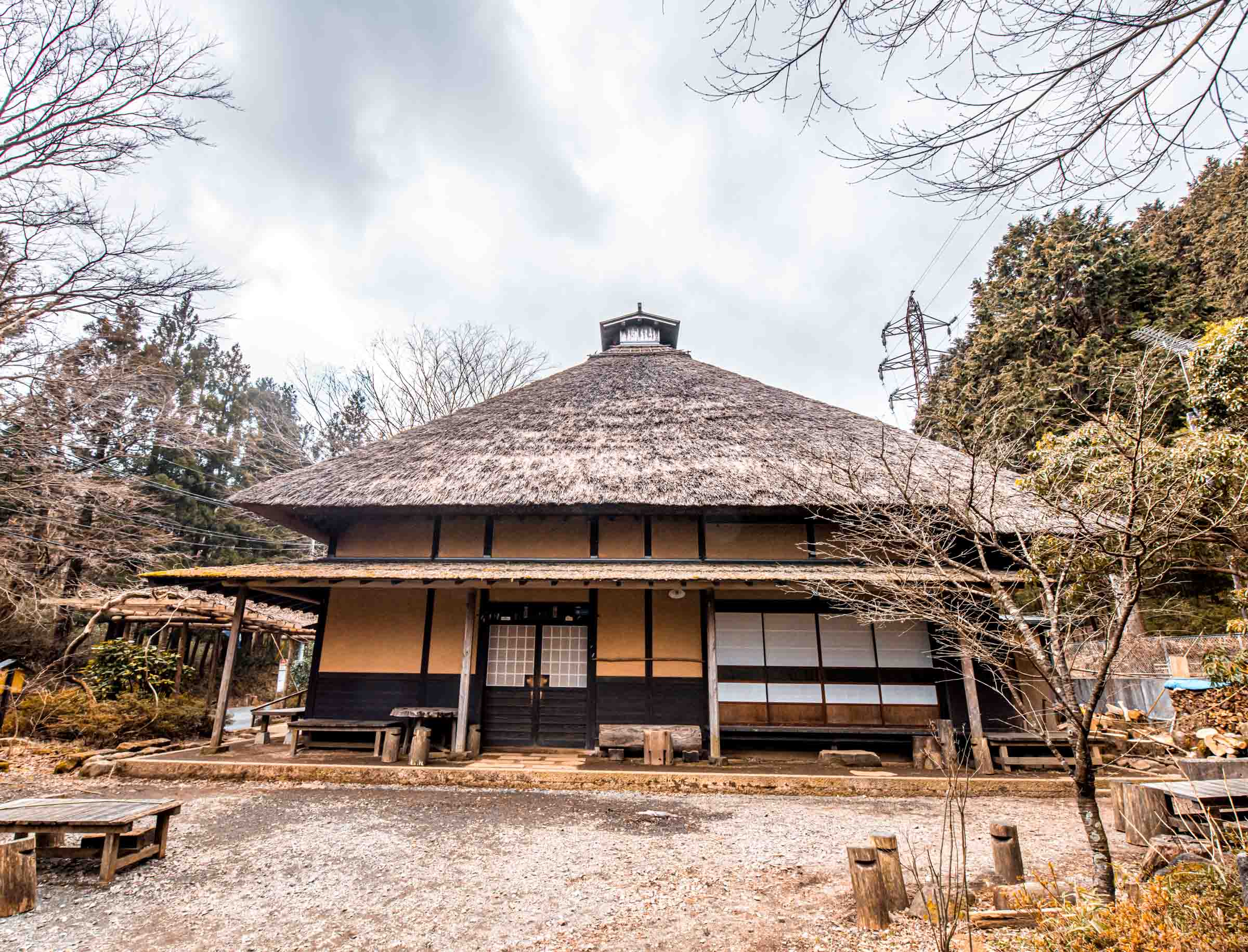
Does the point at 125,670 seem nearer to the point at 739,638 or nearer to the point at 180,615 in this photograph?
the point at 180,615

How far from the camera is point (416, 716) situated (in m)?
8.06

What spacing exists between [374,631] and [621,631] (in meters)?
3.96

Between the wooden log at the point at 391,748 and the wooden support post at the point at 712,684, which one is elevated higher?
the wooden support post at the point at 712,684

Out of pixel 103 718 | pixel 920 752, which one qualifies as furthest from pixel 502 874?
pixel 103 718

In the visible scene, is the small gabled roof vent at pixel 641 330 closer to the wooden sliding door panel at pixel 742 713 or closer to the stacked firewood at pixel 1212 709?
the wooden sliding door panel at pixel 742 713

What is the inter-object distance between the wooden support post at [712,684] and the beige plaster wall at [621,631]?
1.23m

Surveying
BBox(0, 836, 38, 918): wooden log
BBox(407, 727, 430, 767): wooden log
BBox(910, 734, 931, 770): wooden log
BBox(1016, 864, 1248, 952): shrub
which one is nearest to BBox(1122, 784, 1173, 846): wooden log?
BBox(1016, 864, 1248, 952): shrub

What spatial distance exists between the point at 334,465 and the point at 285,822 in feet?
20.9

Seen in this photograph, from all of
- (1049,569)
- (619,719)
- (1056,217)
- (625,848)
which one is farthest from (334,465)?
(1056,217)

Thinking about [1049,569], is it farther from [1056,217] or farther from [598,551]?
[1056,217]

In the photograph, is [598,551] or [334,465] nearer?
[598,551]

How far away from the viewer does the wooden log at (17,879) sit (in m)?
3.61

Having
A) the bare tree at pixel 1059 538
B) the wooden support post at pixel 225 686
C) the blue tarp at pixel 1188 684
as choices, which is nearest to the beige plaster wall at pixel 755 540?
the bare tree at pixel 1059 538

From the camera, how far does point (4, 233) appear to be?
10008 mm
